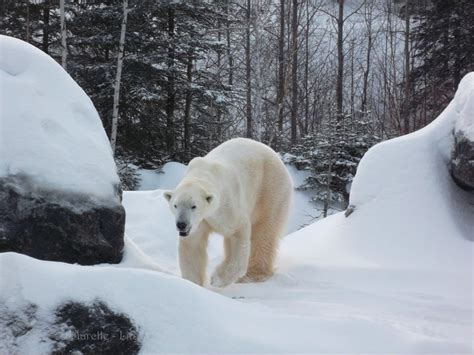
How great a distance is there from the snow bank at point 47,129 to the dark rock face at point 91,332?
1656 millimetres

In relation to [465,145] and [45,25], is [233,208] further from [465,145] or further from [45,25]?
[45,25]

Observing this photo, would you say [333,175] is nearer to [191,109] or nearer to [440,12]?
[191,109]

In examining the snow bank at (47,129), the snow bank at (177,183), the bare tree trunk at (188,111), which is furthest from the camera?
the bare tree trunk at (188,111)

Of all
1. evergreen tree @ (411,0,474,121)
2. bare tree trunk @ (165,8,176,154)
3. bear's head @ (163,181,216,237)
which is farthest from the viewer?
evergreen tree @ (411,0,474,121)

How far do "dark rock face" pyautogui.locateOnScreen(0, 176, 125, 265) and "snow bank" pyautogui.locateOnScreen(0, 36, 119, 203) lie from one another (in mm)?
101

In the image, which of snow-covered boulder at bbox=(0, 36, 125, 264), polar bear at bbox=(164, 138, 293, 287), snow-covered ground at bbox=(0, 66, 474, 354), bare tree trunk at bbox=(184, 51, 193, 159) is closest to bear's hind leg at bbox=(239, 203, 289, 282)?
polar bear at bbox=(164, 138, 293, 287)

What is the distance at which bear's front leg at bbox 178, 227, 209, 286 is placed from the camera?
13.2 feet

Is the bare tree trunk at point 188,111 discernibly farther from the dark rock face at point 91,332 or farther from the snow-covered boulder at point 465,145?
the dark rock face at point 91,332

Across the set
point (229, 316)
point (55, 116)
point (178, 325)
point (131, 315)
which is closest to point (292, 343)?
point (229, 316)

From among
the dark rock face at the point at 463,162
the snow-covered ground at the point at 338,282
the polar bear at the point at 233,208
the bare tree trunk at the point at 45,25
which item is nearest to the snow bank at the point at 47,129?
the polar bear at the point at 233,208

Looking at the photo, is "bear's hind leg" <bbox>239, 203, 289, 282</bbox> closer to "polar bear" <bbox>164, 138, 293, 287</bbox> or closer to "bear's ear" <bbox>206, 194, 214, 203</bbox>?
"polar bear" <bbox>164, 138, 293, 287</bbox>

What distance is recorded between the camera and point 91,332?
1984 mm

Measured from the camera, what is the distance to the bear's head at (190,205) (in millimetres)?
3609

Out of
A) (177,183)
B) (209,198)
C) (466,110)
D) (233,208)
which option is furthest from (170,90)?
(209,198)
